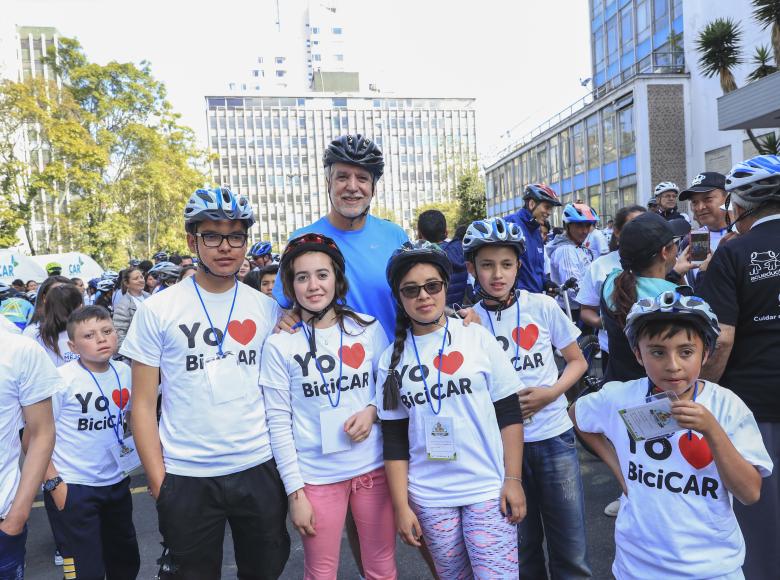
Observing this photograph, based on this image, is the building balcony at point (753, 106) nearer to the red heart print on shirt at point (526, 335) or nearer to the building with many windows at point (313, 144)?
the red heart print on shirt at point (526, 335)

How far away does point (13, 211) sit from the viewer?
2466 centimetres

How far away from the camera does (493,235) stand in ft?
9.50

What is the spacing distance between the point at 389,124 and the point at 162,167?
8057 cm

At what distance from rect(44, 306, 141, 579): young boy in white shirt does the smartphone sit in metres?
3.82

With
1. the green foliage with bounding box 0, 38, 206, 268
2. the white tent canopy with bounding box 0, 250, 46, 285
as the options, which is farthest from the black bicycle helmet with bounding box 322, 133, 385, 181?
the green foliage with bounding box 0, 38, 206, 268

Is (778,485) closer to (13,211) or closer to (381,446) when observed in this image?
(381,446)

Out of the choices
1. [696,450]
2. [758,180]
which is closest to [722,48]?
[758,180]

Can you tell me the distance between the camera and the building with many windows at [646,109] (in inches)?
997

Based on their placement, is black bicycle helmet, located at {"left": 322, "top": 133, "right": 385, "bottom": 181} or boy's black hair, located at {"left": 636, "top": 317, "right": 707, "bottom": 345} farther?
black bicycle helmet, located at {"left": 322, "top": 133, "right": 385, "bottom": 181}

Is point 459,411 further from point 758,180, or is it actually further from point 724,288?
point 758,180

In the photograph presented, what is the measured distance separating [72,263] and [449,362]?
2097cm

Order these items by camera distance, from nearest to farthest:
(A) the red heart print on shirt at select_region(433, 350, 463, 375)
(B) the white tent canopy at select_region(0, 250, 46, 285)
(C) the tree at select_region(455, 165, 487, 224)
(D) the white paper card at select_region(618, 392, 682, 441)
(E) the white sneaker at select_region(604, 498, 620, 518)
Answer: (D) the white paper card at select_region(618, 392, 682, 441), (A) the red heart print on shirt at select_region(433, 350, 463, 375), (E) the white sneaker at select_region(604, 498, 620, 518), (B) the white tent canopy at select_region(0, 250, 46, 285), (C) the tree at select_region(455, 165, 487, 224)

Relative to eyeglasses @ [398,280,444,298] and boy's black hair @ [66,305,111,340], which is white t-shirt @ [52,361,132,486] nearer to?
boy's black hair @ [66,305,111,340]

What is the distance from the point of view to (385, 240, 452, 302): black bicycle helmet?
2.61 meters
